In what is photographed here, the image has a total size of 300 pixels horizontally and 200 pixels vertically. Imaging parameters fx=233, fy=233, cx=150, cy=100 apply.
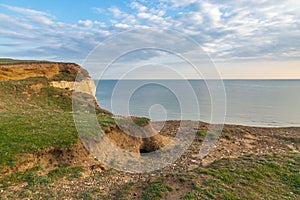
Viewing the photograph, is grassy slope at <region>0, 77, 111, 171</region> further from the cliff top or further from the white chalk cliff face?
the cliff top

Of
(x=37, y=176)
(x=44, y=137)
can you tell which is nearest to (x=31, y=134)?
(x=44, y=137)

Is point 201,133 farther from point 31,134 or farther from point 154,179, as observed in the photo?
point 31,134

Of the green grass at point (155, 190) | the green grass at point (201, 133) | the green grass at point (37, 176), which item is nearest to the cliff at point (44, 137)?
the green grass at point (37, 176)

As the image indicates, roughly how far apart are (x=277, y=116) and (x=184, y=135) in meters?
32.0

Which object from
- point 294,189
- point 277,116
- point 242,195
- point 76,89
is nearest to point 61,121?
point 242,195

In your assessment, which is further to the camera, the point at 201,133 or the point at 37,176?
the point at 201,133

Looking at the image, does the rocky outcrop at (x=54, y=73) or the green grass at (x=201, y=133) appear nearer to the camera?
the green grass at (x=201, y=133)

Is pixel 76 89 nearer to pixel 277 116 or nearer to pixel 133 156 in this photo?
pixel 133 156

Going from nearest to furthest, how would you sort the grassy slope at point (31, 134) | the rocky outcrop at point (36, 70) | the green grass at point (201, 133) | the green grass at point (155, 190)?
the green grass at point (155, 190) → the grassy slope at point (31, 134) → the green grass at point (201, 133) → the rocky outcrop at point (36, 70)

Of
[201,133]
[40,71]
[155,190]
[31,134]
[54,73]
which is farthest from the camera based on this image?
[54,73]

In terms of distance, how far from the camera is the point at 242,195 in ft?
26.5

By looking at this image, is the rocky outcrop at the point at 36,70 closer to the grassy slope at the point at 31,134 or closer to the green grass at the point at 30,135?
the grassy slope at the point at 31,134

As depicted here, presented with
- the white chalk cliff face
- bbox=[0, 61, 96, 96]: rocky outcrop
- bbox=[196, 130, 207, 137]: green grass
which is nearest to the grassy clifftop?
bbox=[0, 61, 96, 96]: rocky outcrop

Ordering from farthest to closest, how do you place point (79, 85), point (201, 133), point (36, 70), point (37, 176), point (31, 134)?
point (79, 85) → point (36, 70) → point (201, 133) → point (31, 134) → point (37, 176)
